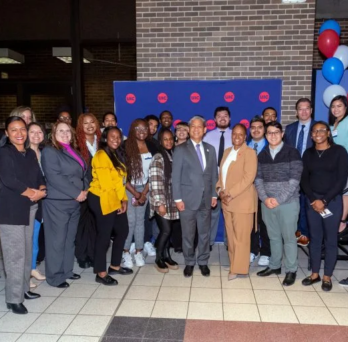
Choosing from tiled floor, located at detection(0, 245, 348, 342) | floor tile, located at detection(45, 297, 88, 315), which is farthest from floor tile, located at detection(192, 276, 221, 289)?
floor tile, located at detection(45, 297, 88, 315)

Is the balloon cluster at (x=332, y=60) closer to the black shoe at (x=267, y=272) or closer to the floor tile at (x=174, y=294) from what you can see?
the black shoe at (x=267, y=272)

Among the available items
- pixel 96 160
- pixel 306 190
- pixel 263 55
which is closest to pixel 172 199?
pixel 96 160

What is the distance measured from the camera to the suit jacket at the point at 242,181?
12.6 feet

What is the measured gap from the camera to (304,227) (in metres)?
4.93

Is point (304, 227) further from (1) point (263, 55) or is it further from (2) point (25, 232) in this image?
(2) point (25, 232)

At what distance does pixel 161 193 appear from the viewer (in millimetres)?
4027

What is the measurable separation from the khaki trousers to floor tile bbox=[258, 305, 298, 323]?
662mm

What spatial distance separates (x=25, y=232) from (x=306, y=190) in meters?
2.76

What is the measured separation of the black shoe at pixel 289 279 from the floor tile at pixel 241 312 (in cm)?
65

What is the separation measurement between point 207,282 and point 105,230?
4.03 ft

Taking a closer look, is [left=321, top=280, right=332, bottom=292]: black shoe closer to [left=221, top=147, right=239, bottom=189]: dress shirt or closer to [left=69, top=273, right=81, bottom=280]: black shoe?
[left=221, top=147, right=239, bottom=189]: dress shirt

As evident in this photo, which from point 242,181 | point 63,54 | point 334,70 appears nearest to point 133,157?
point 242,181

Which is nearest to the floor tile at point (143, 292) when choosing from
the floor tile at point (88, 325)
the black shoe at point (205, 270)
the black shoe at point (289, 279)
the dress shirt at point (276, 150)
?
the floor tile at point (88, 325)

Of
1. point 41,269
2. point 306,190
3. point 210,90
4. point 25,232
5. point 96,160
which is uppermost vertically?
point 210,90
